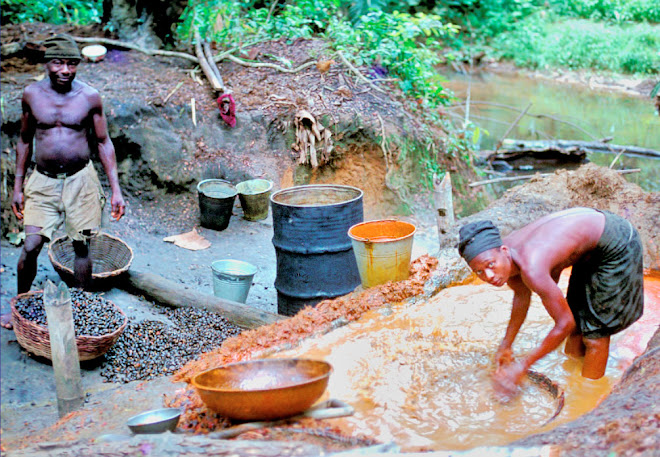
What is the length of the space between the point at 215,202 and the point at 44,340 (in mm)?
3557

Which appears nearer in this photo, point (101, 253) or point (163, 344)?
point (163, 344)

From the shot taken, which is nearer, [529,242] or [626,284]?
[529,242]

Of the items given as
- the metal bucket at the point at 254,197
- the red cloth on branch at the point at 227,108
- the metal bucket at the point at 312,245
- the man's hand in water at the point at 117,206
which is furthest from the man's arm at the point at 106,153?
the red cloth on branch at the point at 227,108

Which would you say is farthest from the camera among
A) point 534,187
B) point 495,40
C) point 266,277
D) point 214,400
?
point 495,40

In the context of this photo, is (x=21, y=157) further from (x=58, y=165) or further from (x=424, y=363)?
(x=424, y=363)

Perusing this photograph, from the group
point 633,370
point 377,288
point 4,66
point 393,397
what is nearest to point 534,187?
point 377,288

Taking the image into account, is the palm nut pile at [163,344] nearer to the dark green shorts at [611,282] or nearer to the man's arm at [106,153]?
the man's arm at [106,153]

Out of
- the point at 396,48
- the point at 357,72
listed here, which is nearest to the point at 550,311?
the point at 357,72

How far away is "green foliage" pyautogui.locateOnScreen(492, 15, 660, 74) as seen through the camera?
17.5 metres

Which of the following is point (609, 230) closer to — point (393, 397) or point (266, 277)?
point (393, 397)

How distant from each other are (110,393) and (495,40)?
1808cm

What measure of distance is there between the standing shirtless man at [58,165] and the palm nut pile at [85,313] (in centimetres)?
36

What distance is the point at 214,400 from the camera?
304cm

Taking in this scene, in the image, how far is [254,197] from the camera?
8516 mm
